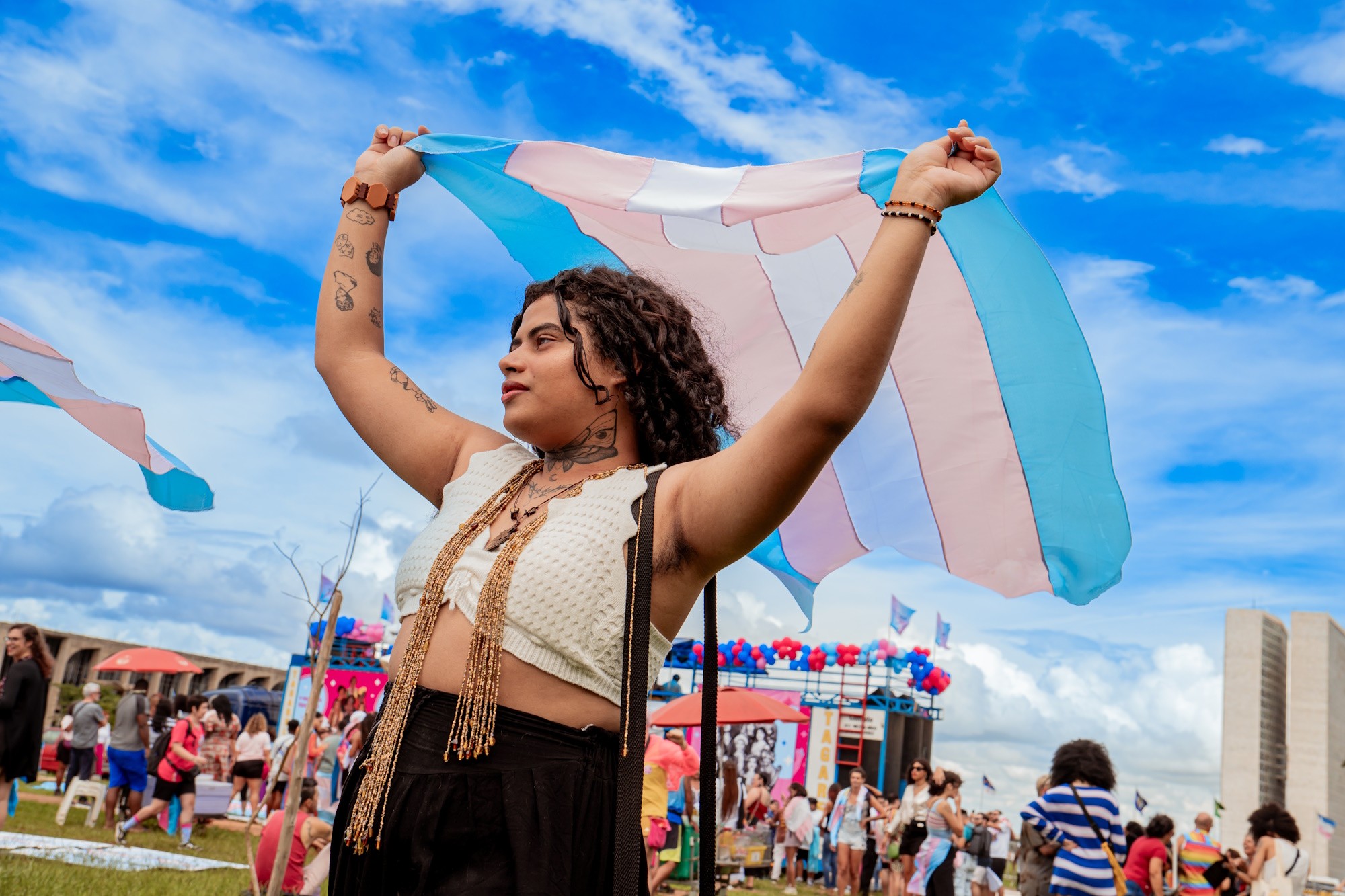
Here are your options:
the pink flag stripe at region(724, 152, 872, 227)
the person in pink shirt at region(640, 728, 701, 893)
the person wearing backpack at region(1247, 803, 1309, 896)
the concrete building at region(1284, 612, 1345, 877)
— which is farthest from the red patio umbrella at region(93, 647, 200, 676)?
the concrete building at region(1284, 612, 1345, 877)

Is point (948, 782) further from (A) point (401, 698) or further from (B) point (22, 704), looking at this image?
(A) point (401, 698)

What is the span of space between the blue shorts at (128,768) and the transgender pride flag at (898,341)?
32.3 ft

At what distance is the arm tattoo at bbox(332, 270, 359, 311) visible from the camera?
6.68 ft

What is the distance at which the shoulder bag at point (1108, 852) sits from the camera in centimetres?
600

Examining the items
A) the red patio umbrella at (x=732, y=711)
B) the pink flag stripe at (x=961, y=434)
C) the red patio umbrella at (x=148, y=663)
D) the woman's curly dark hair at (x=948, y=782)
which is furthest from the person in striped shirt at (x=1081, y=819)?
the red patio umbrella at (x=148, y=663)

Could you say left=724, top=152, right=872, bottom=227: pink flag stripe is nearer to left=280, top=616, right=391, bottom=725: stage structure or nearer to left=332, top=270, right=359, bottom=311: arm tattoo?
left=332, top=270, right=359, bottom=311: arm tattoo

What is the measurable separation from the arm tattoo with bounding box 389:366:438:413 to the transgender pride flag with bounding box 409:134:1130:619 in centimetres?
65

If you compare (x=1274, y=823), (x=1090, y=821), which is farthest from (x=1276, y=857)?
(x=1090, y=821)

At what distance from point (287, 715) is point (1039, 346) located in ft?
68.5

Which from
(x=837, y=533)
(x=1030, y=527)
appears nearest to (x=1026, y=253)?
(x=1030, y=527)

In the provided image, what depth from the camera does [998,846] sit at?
11.0m

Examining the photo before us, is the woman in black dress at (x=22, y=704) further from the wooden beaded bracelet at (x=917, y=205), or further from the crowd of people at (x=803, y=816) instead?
the wooden beaded bracelet at (x=917, y=205)

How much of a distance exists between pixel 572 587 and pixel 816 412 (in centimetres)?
44

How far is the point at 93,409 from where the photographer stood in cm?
425
